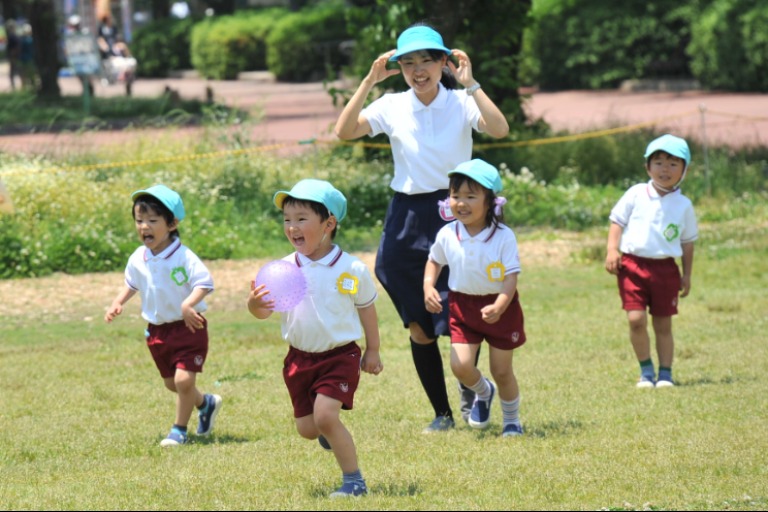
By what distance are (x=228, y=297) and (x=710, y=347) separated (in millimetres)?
4532

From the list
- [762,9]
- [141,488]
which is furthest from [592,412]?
[762,9]

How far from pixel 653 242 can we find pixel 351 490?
3428mm

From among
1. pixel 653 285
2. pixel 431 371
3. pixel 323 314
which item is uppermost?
pixel 323 314

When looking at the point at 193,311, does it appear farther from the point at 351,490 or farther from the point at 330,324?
the point at 351,490

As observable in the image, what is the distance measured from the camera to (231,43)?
4219 centimetres

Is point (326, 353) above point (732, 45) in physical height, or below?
above

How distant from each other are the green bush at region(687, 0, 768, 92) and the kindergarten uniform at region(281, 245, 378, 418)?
23.5 m

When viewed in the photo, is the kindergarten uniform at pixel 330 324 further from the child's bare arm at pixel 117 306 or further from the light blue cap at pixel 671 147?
the light blue cap at pixel 671 147

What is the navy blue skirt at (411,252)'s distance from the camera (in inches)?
271

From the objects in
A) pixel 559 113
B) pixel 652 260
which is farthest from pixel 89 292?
pixel 559 113

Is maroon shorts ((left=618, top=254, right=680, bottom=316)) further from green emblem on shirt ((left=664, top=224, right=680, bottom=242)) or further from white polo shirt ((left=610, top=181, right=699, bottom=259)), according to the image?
green emblem on shirt ((left=664, top=224, right=680, bottom=242))

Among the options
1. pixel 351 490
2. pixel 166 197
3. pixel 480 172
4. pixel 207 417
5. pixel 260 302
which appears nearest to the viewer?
pixel 351 490

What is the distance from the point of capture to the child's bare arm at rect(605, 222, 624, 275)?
8.22 m

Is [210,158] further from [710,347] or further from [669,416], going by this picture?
[669,416]
